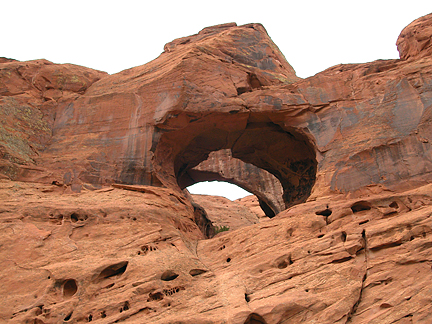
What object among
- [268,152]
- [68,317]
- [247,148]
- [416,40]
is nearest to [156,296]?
[68,317]

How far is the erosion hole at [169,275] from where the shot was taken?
8680 millimetres

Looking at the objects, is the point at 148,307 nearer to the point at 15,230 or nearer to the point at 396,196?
the point at 15,230

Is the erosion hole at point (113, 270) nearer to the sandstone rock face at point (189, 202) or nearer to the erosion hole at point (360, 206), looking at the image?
the sandstone rock face at point (189, 202)

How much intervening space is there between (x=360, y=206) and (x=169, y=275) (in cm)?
534

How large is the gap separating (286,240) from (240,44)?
10.3m

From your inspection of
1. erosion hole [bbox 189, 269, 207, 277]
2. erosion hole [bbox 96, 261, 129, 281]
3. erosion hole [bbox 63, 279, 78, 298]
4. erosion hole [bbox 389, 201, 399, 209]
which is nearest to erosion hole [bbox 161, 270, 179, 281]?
erosion hole [bbox 189, 269, 207, 277]

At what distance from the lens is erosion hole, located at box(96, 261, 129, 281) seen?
28.2 feet

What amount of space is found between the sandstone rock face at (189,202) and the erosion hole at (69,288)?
0.14 ft

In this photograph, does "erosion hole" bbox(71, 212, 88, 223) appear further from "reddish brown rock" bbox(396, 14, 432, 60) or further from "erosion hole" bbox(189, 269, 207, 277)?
"reddish brown rock" bbox(396, 14, 432, 60)

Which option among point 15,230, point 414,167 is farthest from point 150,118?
point 414,167

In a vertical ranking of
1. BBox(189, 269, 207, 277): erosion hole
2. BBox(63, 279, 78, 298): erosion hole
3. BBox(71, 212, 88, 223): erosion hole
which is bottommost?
BBox(189, 269, 207, 277): erosion hole

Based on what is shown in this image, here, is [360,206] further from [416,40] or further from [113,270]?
[416,40]

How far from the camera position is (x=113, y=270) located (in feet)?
28.9

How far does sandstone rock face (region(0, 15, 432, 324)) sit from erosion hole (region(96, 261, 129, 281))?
30mm
